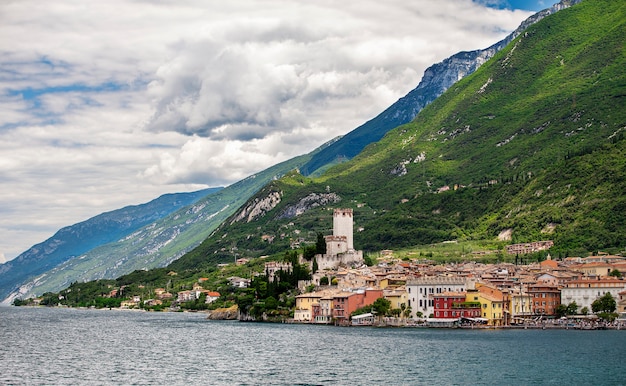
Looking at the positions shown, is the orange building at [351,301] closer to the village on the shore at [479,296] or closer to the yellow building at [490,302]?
the village on the shore at [479,296]

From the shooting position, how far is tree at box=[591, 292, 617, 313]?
115 meters

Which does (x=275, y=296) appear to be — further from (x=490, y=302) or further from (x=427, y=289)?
(x=490, y=302)

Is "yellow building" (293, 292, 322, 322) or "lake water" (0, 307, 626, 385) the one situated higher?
"yellow building" (293, 292, 322, 322)

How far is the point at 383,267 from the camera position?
155 meters

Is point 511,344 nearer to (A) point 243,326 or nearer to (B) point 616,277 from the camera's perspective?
(B) point 616,277

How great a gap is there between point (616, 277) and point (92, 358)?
71.1 meters

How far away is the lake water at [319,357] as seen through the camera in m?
70.2

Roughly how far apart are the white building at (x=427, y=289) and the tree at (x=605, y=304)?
1539cm

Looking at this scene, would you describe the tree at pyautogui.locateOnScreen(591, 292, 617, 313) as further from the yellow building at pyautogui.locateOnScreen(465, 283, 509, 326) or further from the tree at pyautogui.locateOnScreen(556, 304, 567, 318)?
the yellow building at pyautogui.locateOnScreen(465, 283, 509, 326)

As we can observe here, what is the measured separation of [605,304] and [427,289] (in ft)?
71.8

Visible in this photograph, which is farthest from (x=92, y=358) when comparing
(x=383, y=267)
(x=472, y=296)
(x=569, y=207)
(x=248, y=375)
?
(x=569, y=207)

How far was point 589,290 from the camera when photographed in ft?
389

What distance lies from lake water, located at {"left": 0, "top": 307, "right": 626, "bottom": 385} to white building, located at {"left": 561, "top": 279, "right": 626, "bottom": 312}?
1204cm

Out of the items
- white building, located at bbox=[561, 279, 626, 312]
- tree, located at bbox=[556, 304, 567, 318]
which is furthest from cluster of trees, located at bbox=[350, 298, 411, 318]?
white building, located at bbox=[561, 279, 626, 312]
